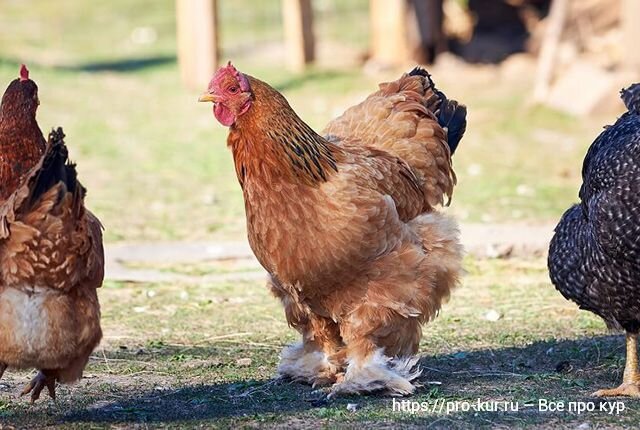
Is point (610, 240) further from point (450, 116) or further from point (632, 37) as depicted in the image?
point (632, 37)

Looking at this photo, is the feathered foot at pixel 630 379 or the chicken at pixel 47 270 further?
the feathered foot at pixel 630 379

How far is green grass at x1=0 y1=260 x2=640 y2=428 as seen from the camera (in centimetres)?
492

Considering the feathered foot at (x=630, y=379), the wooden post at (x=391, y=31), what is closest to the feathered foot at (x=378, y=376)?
the feathered foot at (x=630, y=379)

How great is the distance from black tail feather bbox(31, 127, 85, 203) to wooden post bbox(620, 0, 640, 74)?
11.1 m

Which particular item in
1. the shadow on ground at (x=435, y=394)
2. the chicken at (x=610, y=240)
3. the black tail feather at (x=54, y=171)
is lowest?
the shadow on ground at (x=435, y=394)

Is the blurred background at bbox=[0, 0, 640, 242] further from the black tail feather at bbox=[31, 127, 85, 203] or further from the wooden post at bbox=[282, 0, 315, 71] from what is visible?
the black tail feather at bbox=[31, 127, 85, 203]

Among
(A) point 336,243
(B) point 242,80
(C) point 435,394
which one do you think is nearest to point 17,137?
(B) point 242,80

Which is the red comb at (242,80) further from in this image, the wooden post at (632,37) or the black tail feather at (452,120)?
the wooden post at (632,37)

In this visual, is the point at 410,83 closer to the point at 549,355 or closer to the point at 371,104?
the point at 371,104

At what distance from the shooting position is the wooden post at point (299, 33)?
17.9m

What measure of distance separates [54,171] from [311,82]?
12.5 m

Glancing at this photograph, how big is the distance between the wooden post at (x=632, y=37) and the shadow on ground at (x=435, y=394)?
29.1 ft

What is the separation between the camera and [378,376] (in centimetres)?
537

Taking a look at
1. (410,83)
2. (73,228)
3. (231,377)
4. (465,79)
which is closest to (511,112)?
(465,79)
